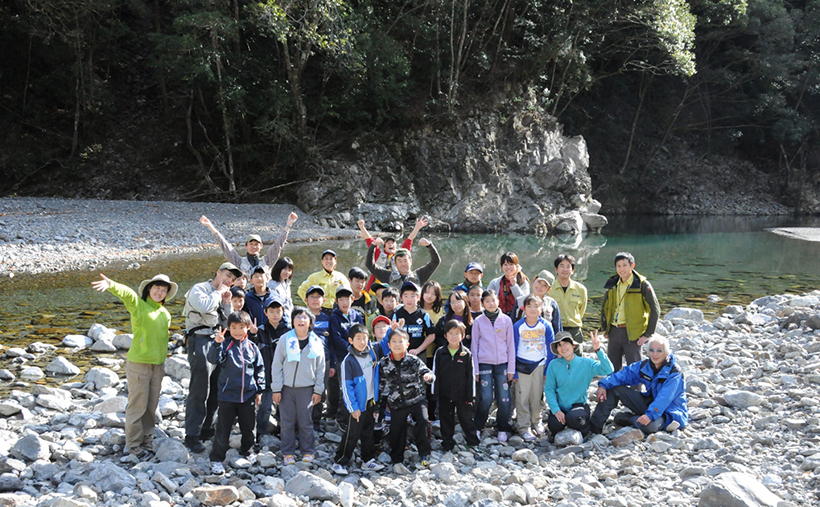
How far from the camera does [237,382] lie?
5219 mm

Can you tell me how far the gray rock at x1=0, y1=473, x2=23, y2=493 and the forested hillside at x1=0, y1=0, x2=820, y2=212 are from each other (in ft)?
63.0

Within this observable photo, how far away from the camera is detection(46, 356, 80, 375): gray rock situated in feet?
25.0

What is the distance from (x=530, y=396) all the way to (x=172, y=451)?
348 centimetres

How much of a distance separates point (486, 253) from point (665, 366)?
15528 millimetres

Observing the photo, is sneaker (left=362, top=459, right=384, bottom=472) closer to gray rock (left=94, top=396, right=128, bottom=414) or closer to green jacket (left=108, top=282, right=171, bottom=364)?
green jacket (left=108, top=282, right=171, bottom=364)

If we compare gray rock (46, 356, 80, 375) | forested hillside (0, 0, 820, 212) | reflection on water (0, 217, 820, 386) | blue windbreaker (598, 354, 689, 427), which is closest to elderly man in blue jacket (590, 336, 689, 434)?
blue windbreaker (598, 354, 689, 427)

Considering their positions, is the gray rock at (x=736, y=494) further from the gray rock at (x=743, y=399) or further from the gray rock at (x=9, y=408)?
the gray rock at (x=9, y=408)

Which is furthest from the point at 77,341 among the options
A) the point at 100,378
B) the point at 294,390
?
the point at 294,390

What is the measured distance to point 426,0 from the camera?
26.7 m

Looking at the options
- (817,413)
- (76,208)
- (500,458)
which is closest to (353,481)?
(500,458)

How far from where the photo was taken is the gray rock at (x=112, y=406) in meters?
6.21

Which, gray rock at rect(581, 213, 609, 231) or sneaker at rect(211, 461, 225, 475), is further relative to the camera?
gray rock at rect(581, 213, 609, 231)

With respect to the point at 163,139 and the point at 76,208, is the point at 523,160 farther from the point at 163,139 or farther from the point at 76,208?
the point at 76,208

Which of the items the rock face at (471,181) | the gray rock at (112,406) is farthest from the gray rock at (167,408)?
the rock face at (471,181)
